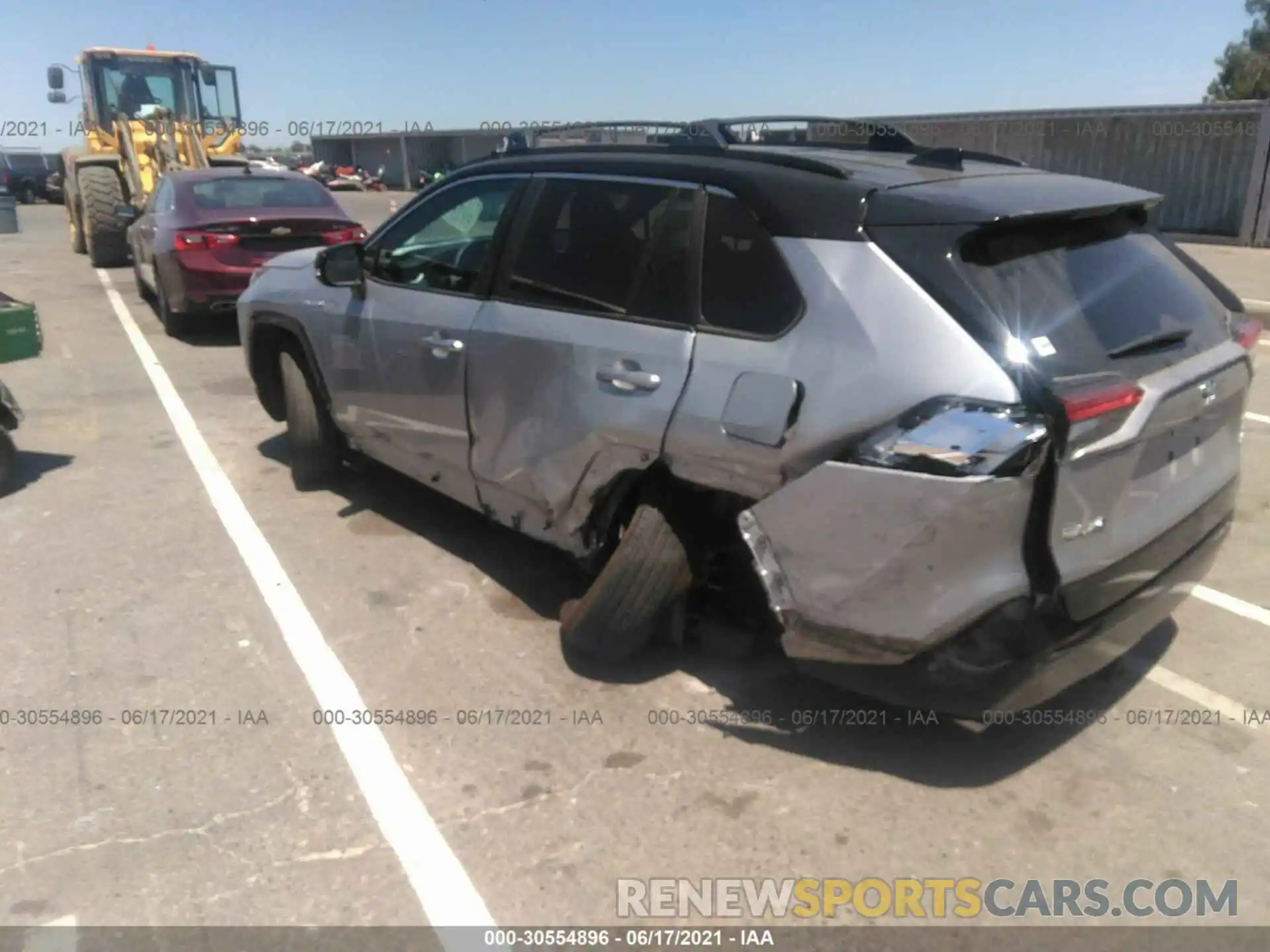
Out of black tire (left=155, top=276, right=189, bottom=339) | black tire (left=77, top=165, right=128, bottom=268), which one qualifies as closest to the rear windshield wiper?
black tire (left=155, top=276, right=189, bottom=339)

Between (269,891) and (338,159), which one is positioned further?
(338,159)

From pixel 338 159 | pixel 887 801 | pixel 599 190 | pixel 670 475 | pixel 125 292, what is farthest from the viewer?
pixel 338 159

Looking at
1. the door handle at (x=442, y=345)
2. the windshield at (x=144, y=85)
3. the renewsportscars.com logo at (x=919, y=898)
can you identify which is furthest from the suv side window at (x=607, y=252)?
the windshield at (x=144, y=85)

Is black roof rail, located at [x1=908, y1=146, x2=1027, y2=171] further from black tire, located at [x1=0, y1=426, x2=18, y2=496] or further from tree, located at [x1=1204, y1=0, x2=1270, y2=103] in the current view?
tree, located at [x1=1204, y1=0, x2=1270, y2=103]

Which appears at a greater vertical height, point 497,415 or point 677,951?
point 497,415

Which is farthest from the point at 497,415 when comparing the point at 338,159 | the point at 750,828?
the point at 338,159

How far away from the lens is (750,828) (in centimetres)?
305

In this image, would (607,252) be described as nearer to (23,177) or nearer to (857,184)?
(857,184)

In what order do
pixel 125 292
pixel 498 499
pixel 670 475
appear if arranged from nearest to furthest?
1. pixel 670 475
2. pixel 498 499
3. pixel 125 292

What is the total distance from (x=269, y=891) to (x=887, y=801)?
5.73ft

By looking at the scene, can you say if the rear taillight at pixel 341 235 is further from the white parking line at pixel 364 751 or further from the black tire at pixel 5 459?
the black tire at pixel 5 459

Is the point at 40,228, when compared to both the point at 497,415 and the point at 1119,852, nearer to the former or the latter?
the point at 497,415

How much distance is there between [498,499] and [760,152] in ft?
5.46

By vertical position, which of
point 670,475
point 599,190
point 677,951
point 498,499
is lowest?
point 677,951
